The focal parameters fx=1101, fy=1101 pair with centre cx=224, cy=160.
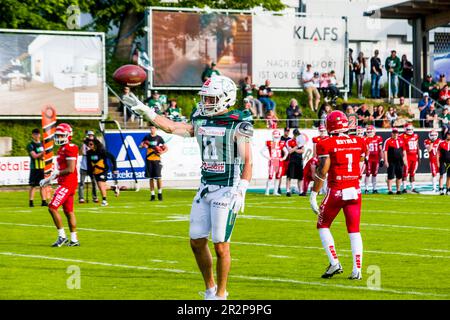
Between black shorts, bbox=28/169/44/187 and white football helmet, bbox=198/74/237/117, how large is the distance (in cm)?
1620

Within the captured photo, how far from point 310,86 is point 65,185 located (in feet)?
79.9

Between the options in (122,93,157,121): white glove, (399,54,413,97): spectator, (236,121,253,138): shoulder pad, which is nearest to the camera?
(236,121,253,138): shoulder pad

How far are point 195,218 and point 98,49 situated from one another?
26.6 m

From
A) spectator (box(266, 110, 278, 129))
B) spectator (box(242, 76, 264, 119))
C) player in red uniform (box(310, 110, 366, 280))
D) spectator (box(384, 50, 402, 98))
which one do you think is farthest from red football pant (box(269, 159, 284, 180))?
player in red uniform (box(310, 110, 366, 280))

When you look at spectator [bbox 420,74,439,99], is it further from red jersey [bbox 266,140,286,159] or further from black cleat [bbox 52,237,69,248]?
black cleat [bbox 52,237,69,248]

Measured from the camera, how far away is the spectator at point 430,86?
41219mm

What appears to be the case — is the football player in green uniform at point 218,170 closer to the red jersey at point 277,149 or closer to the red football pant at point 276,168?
the red football pant at point 276,168

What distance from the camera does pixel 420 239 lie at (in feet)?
55.9

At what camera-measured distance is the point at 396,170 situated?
29.6 metres

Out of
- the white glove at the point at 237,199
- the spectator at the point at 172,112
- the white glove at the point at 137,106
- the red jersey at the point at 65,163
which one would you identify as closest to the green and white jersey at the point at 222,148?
the white glove at the point at 237,199

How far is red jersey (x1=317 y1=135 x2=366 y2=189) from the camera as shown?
501 inches
